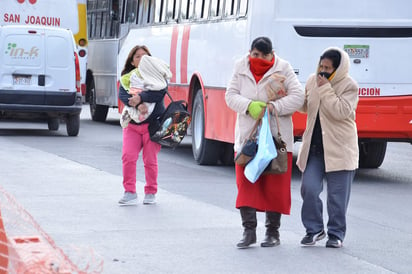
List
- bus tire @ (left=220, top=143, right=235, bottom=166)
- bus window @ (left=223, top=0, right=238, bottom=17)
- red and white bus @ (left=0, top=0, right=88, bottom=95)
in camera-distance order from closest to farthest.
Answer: bus window @ (left=223, top=0, right=238, bottom=17), bus tire @ (left=220, top=143, right=235, bottom=166), red and white bus @ (left=0, top=0, right=88, bottom=95)

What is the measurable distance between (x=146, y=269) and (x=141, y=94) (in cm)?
385

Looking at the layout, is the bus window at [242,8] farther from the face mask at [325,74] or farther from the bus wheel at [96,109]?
the bus wheel at [96,109]

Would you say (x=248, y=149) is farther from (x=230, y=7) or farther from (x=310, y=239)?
(x=230, y=7)

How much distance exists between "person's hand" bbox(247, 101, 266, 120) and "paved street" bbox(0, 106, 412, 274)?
100cm

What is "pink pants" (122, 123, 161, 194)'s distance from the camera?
11.0 meters

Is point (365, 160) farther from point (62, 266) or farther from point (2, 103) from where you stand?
point (62, 266)

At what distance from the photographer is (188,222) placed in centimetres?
980

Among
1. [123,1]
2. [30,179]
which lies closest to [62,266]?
[30,179]

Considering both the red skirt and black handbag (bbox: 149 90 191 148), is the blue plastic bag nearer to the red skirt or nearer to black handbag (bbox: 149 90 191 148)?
the red skirt

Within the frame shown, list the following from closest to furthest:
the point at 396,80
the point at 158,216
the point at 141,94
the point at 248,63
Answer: the point at 248,63 < the point at 158,216 < the point at 141,94 < the point at 396,80

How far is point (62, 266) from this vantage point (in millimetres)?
4355

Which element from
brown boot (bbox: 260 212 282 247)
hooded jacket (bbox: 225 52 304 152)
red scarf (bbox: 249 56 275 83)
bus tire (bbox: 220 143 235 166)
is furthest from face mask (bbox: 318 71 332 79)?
bus tire (bbox: 220 143 235 166)

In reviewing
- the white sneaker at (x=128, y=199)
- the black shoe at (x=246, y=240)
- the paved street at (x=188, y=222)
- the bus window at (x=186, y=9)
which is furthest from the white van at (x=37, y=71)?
the black shoe at (x=246, y=240)

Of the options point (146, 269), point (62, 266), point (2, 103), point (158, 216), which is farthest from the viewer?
point (2, 103)
